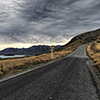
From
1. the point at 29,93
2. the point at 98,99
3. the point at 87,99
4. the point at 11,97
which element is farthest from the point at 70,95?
the point at 11,97

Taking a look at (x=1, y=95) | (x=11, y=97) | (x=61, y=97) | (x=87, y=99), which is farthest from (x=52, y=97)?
(x=1, y=95)

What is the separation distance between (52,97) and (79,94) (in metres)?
1.22

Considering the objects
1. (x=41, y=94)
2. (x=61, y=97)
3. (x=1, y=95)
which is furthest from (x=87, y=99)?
(x=1, y=95)

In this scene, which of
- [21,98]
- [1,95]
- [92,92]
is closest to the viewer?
[21,98]

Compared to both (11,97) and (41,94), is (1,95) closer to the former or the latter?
(11,97)

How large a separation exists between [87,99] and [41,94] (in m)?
1.85

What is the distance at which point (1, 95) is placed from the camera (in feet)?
10.6

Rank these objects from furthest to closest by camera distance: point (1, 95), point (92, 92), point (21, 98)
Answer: point (92, 92)
point (1, 95)
point (21, 98)

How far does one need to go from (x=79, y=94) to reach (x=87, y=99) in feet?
1.24

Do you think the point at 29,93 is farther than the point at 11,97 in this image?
Yes

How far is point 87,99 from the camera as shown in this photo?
3.02 meters

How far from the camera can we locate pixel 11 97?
10.1 feet

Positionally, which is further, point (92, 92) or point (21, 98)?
point (92, 92)

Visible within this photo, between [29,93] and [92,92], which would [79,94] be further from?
[29,93]
